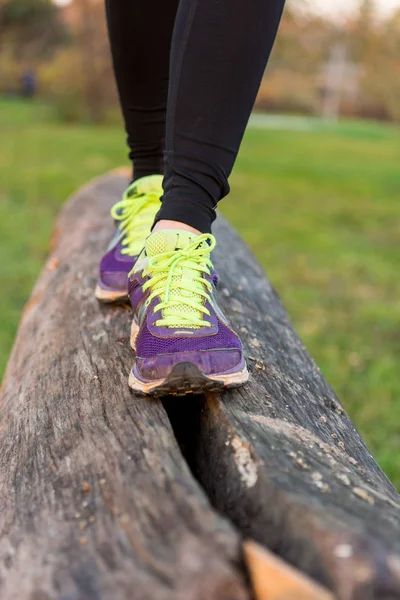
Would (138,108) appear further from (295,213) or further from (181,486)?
(295,213)

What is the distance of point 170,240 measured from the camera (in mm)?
1076

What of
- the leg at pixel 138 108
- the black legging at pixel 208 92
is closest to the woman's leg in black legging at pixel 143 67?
Answer: the leg at pixel 138 108

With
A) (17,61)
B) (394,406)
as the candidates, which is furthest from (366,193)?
(17,61)

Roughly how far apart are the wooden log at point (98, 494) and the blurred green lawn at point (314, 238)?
3.32 feet

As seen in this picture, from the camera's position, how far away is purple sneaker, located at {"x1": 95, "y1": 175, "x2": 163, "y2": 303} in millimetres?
1330

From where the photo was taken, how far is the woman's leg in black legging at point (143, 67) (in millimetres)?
1358

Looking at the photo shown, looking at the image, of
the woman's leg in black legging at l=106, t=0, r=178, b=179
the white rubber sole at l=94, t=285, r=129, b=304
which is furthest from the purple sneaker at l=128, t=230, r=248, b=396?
the woman's leg in black legging at l=106, t=0, r=178, b=179

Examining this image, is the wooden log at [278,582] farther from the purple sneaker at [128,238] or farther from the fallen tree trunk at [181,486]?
the purple sneaker at [128,238]

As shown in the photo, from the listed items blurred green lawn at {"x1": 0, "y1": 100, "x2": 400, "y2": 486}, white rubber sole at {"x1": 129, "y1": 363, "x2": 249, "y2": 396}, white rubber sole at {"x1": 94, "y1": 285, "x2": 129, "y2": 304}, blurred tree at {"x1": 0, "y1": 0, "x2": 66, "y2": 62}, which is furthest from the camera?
blurred tree at {"x1": 0, "y1": 0, "x2": 66, "y2": 62}

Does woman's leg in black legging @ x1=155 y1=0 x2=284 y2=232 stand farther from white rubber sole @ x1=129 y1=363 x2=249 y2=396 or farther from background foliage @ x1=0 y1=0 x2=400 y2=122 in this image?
background foliage @ x1=0 y1=0 x2=400 y2=122

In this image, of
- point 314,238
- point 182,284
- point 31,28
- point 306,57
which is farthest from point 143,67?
point 306,57

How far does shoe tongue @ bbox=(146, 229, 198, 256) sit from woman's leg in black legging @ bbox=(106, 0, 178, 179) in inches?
18.8

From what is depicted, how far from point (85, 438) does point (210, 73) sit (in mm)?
601

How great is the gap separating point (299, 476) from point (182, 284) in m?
0.40
